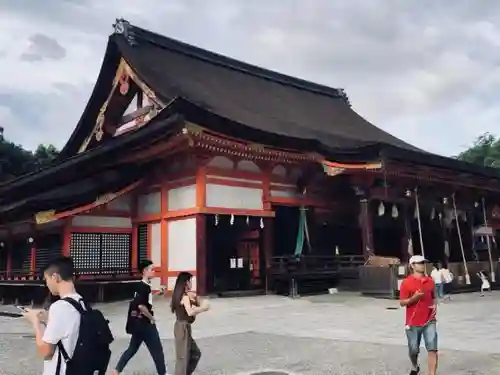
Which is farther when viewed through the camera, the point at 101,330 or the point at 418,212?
the point at 418,212

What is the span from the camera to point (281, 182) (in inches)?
739

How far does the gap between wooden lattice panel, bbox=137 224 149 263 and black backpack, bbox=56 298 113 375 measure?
1497 cm

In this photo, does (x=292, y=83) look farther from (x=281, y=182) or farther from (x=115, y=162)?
(x=115, y=162)

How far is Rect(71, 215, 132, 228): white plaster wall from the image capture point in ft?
54.9

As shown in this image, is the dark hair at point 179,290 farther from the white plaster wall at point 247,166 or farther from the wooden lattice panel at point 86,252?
the white plaster wall at point 247,166

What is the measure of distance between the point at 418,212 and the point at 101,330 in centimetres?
1787

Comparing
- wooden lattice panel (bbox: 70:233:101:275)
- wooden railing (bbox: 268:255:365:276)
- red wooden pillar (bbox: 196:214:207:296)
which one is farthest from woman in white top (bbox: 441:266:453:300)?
wooden lattice panel (bbox: 70:233:101:275)

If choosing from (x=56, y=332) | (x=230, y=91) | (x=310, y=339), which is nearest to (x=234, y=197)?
(x=230, y=91)

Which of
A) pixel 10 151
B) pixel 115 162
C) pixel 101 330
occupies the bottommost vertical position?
pixel 101 330

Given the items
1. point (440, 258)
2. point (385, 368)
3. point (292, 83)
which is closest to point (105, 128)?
point (292, 83)

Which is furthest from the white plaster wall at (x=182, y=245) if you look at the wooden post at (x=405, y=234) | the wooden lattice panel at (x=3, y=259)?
the wooden post at (x=405, y=234)

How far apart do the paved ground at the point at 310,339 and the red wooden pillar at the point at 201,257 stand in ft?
3.82

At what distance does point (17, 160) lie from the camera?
3141cm

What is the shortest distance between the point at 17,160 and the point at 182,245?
18.7 m
